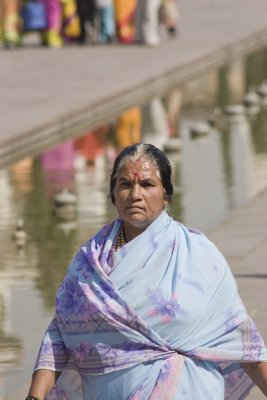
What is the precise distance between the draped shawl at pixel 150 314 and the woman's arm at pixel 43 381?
0.02 metres

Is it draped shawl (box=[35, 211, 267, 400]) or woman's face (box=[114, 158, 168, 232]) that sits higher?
woman's face (box=[114, 158, 168, 232])

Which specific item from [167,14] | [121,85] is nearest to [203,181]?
[121,85]

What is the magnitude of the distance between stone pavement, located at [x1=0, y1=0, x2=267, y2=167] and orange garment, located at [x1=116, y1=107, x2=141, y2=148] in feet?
0.79

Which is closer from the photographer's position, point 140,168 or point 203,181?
point 140,168

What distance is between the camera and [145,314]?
5082mm

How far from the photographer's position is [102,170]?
54.7 feet

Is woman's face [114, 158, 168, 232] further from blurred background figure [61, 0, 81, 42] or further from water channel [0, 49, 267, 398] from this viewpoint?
blurred background figure [61, 0, 81, 42]

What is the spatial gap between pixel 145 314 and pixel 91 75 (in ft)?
66.7

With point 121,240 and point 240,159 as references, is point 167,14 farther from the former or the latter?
point 121,240

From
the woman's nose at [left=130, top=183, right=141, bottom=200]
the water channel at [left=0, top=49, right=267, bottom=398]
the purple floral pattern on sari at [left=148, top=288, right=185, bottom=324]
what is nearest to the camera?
the purple floral pattern on sari at [left=148, top=288, right=185, bottom=324]

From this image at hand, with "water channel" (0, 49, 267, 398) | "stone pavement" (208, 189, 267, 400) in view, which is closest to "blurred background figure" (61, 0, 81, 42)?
"water channel" (0, 49, 267, 398)

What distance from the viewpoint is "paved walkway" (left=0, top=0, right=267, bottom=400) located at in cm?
1192

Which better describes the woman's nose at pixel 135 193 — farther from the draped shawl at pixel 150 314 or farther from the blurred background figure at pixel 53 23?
the blurred background figure at pixel 53 23

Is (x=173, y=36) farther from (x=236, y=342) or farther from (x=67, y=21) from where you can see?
(x=236, y=342)
